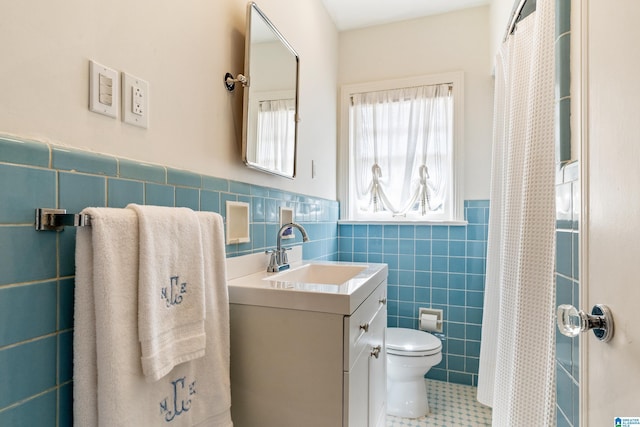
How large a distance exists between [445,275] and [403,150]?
0.99 m

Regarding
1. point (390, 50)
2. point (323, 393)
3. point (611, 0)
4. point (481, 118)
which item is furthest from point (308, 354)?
point (390, 50)

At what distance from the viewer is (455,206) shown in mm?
2334

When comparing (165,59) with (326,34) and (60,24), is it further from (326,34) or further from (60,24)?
(326,34)

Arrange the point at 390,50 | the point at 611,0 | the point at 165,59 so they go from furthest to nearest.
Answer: the point at 390,50 → the point at 165,59 → the point at 611,0

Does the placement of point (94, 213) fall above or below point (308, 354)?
above

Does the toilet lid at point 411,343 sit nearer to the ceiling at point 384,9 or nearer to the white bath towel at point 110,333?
the white bath towel at point 110,333

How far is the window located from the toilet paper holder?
684mm

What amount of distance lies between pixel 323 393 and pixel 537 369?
0.68 metres

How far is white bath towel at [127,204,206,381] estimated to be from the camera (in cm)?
70

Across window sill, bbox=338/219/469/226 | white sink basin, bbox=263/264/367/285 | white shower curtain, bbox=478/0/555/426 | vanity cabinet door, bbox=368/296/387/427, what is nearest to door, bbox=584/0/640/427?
white shower curtain, bbox=478/0/555/426

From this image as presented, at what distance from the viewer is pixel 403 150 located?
2.45 meters

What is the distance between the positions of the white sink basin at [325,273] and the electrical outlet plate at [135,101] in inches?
33.7

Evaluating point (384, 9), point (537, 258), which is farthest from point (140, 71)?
point (384, 9)

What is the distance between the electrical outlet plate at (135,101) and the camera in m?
0.82
